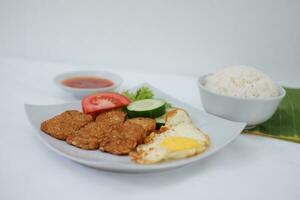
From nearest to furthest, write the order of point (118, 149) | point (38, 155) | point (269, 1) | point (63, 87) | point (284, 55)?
1. point (118, 149)
2. point (38, 155)
3. point (63, 87)
4. point (269, 1)
5. point (284, 55)

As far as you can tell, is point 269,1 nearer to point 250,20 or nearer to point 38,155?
point 250,20

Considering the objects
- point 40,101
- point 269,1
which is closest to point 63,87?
point 40,101

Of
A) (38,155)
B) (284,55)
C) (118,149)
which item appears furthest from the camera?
(284,55)

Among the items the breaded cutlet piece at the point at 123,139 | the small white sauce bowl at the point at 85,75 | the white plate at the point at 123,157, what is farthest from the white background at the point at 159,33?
the breaded cutlet piece at the point at 123,139

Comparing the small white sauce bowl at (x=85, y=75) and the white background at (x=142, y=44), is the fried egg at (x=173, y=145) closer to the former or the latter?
the white background at (x=142, y=44)

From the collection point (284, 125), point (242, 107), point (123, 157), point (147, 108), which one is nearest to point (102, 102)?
point (147, 108)

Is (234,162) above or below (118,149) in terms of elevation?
below
